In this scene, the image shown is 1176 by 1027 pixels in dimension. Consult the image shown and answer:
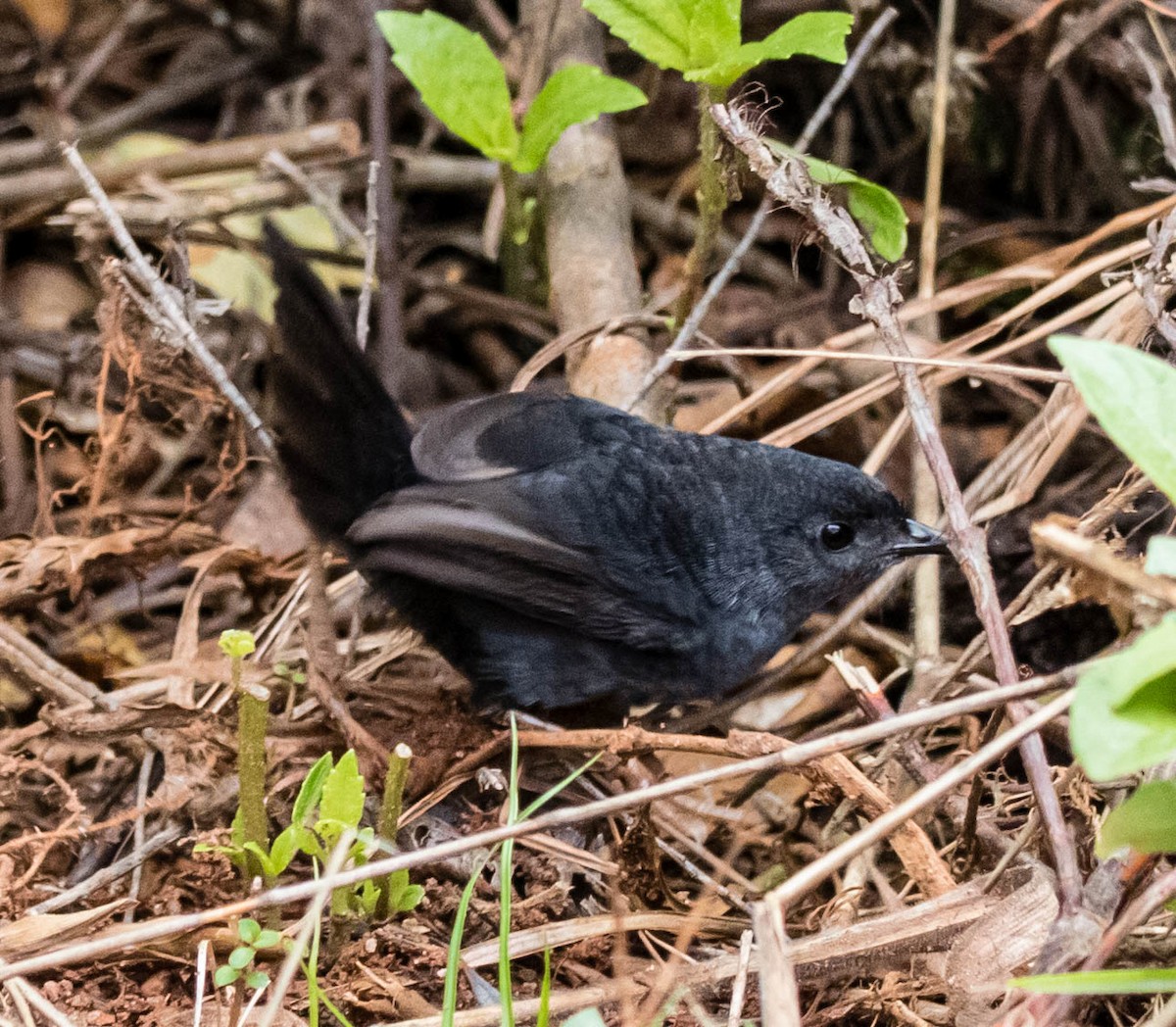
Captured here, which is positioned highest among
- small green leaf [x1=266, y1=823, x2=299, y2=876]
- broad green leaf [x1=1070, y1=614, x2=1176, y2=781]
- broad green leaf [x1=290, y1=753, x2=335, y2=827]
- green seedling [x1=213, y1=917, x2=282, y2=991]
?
broad green leaf [x1=1070, y1=614, x2=1176, y2=781]

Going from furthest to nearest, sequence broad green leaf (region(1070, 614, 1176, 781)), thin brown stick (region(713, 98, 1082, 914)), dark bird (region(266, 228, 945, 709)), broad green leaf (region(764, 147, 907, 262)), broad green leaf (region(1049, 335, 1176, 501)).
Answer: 1. dark bird (region(266, 228, 945, 709))
2. broad green leaf (region(764, 147, 907, 262))
3. thin brown stick (region(713, 98, 1082, 914))
4. broad green leaf (region(1049, 335, 1176, 501))
5. broad green leaf (region(1070, 614, 1176, 781))

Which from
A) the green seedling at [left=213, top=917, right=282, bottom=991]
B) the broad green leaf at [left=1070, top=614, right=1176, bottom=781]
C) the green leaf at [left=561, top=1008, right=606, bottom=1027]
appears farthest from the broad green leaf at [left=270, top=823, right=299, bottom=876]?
the broad green leaf at [left=1070, top=614, right=1176, bottom=781]

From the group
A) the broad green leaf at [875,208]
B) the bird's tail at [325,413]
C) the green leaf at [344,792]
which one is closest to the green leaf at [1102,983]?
the green leaf at [344,792]

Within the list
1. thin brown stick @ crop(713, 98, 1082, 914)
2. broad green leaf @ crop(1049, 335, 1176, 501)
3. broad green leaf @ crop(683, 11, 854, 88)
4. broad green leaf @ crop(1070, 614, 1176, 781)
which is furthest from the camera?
broad green leaf @ crop(683, 11, 854, 88)

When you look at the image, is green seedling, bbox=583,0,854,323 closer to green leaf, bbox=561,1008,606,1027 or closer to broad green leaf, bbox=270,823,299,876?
broad green leaf, bbox=270,823,299,876

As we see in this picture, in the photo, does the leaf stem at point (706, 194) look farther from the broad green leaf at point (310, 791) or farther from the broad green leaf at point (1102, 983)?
the broad green leaf at point (1102, 983)

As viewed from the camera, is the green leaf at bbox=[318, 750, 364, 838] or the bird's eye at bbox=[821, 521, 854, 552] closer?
the green leaf at bbox=[318, 750, 364, 838]

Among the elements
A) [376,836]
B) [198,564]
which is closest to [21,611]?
[198,564]

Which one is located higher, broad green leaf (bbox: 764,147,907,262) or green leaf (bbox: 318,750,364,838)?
broad green leaf (bbox: 764,147,907,262)
